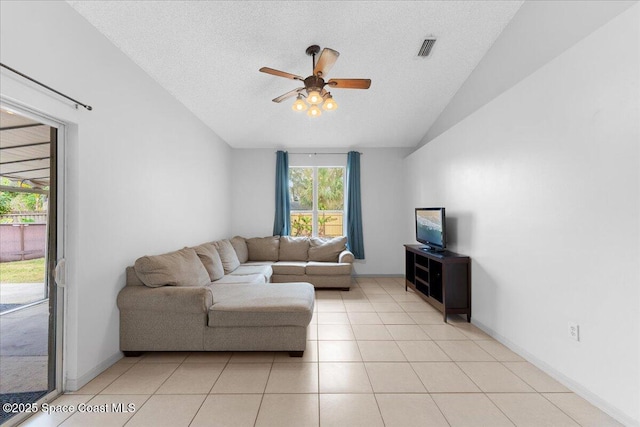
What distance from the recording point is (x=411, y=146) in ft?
19.1

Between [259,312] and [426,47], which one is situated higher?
[426,47]

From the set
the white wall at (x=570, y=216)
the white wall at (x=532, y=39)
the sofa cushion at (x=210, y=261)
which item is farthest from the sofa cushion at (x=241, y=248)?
the white wall at (x=532, y=39)

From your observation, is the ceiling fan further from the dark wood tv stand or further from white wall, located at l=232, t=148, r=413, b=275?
white wall, located at l=232, t=148, r=413, b=275

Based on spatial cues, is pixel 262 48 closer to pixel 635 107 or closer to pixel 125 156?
pixel 125 156

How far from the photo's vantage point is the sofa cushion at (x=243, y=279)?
3.59m

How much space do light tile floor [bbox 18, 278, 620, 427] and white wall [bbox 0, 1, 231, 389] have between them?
48 cm

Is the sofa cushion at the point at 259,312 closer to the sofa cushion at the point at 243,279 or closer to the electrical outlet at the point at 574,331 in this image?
the sofa cushion at the point at 243,279

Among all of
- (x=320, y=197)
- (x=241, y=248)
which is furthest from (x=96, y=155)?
(x=320, y=197)

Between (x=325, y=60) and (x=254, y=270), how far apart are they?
10.1ft

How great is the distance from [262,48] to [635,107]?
3.14 metres

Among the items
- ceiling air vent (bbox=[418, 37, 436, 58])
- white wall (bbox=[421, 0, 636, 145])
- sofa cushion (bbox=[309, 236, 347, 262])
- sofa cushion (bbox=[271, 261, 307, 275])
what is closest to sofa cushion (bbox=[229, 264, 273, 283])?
sofa cushion (bbox=[271, 261, 307, 275])

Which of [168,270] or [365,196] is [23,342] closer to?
[168,270]

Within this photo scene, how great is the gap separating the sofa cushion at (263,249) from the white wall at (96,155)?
86.0 inches

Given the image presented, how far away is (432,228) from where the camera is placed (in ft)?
13.2
